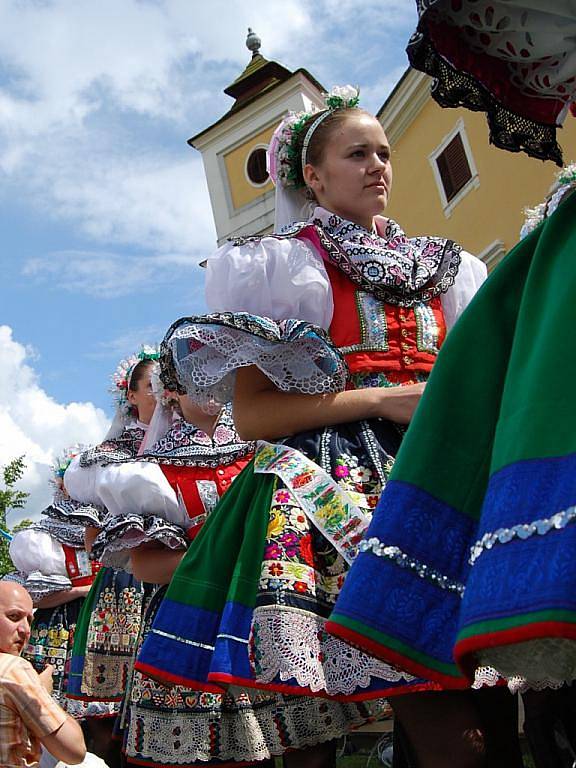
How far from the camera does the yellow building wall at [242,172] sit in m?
17.8

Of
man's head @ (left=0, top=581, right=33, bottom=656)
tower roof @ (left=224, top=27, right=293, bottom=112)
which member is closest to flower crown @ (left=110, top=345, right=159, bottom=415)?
man's head @ (left=0, top=581, right=33, bottom=656)

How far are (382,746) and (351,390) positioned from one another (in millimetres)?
3721

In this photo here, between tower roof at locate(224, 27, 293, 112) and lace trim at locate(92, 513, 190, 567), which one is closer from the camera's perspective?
lace trim at locate(92, 513, 190, 567)

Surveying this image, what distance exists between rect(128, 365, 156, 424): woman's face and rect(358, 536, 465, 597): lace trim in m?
3.31

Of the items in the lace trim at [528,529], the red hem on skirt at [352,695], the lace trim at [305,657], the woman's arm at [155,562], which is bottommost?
the lace trim at [528,529]

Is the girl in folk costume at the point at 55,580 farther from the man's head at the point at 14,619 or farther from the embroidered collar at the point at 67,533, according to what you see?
the man's head at the point at 14,619

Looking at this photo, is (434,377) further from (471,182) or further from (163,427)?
(471,182)

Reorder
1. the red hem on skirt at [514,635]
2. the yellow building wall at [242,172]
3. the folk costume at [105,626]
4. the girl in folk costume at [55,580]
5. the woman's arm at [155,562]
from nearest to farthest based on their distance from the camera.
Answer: the red hem on skirt at [514,635], the woman's arm at [155,562], the folk costume at [105,626], the girl in folk costume at [55,580], the yellow building wall at [242,172]

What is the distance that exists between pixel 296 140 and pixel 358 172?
0.31 meters

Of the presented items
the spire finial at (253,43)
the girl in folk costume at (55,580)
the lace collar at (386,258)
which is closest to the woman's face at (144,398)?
the girl in folk costume at (55,580)

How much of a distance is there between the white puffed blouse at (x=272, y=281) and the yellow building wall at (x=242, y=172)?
15628 mm

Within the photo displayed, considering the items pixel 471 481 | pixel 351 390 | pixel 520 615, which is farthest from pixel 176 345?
pixel 520 615

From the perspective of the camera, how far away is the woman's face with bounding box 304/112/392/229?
245cm

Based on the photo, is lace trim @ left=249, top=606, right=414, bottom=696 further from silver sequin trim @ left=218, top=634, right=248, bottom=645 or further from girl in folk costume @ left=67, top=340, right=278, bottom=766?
girl in folk costume @ left=67, top=340, right=278, bottom=766
